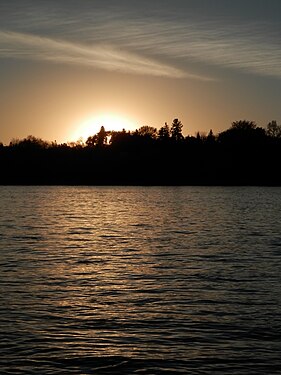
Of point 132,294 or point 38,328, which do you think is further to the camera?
point 132,294

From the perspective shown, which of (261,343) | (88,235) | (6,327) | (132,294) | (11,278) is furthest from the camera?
(88,235)

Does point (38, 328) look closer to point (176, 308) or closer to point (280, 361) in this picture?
point (176, 308)

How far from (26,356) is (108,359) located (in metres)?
2.07

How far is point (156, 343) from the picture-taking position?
64.0 ft

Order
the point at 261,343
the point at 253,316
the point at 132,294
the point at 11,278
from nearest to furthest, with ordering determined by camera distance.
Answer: the point at 261,343
the point at 253,316
the point at 132,294
the point at 11,278

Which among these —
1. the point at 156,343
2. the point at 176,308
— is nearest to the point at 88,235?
the point at 176,308

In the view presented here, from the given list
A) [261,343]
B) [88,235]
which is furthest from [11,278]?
[88,235]

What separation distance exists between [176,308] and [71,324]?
4.11 meters

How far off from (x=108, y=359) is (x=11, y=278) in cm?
1266

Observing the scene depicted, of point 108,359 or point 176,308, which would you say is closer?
point 108,359

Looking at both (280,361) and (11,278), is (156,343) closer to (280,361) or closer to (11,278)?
(280,361)

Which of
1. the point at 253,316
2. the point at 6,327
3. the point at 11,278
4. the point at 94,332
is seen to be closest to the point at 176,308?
the point at 253,316

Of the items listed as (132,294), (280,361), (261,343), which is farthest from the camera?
(132,294)

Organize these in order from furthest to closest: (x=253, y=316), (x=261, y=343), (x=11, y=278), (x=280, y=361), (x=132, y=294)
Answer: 1. (x=11, y=278)
2. (x=132, y=294)
3. (x=253, y=316)
4. (x=261, y=343)
5. (x=280, y=361)
